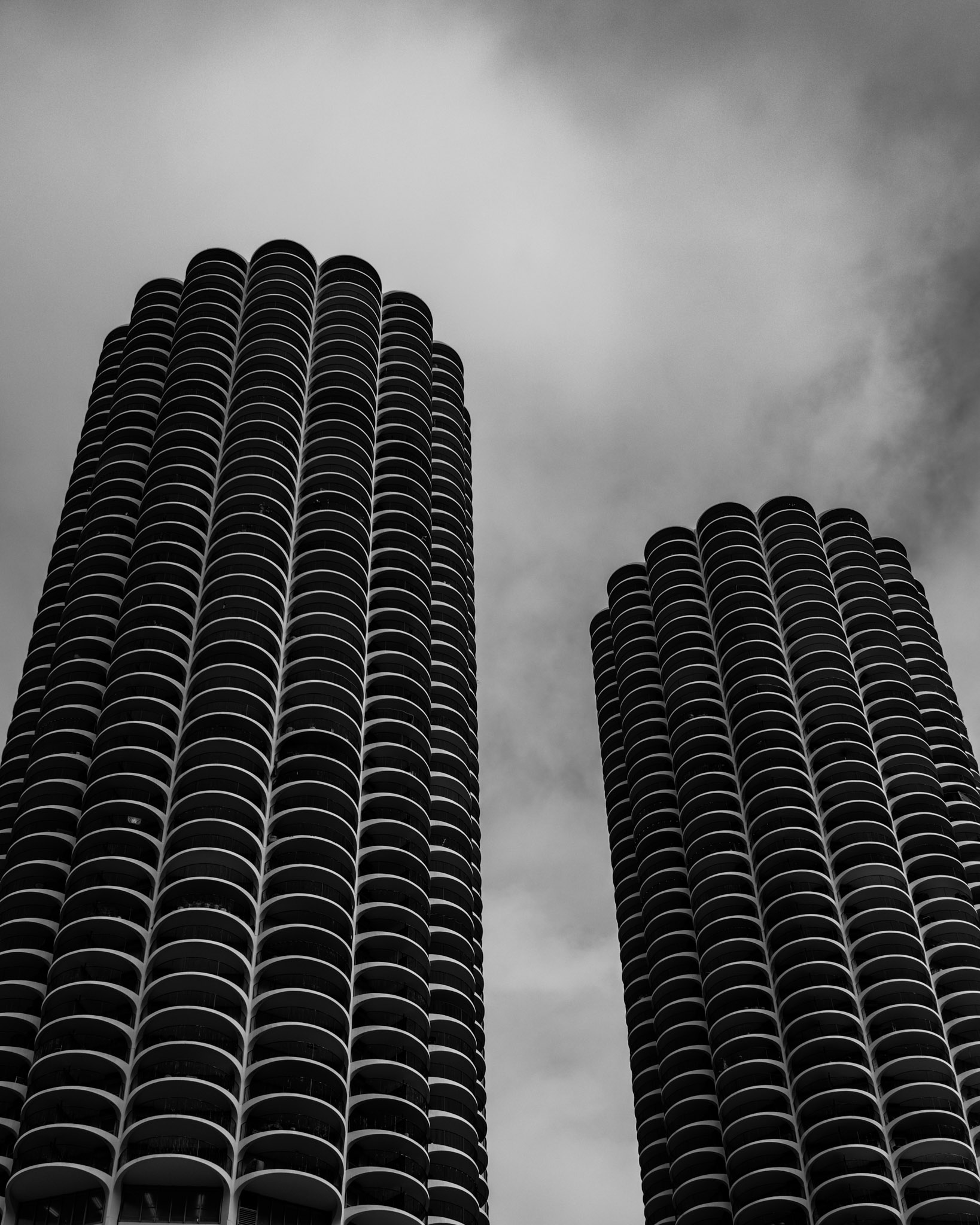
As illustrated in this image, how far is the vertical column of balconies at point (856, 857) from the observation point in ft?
294

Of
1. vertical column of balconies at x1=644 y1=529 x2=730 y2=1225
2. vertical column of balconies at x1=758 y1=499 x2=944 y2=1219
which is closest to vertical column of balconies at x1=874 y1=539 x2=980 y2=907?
vertical column of balconies at x1=758 y1=499 x2=944 y2=1219

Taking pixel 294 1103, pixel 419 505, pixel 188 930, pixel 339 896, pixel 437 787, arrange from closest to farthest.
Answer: pixel 294 1103 → pixel 188 930 → pixel 339 896 → pixel 437 787 → pixel 419 505

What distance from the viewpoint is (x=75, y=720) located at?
9062 cm

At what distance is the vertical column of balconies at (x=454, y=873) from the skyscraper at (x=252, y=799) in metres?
0.23

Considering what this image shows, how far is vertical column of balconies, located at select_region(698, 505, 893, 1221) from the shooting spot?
292ft

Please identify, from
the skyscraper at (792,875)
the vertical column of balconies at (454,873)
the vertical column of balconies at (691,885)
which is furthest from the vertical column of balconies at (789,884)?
the vertical column of balconies at (454,873)

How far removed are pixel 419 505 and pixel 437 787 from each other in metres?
21.3

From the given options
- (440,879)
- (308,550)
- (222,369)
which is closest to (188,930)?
(440,879)

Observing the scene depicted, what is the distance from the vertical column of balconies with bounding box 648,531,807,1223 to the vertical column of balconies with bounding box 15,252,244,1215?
37907 mm

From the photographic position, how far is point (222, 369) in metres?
114

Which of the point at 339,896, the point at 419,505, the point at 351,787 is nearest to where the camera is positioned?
the point at 339,896

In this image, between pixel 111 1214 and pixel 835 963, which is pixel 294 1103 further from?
pixel 835 963

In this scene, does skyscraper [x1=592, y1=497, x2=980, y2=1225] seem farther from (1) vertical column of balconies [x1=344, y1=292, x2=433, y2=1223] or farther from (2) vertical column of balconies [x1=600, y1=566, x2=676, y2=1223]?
(1) vertical column of balconies [x1=344, y1=292, x2=433, y2=1223]

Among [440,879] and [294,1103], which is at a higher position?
[440,879]
